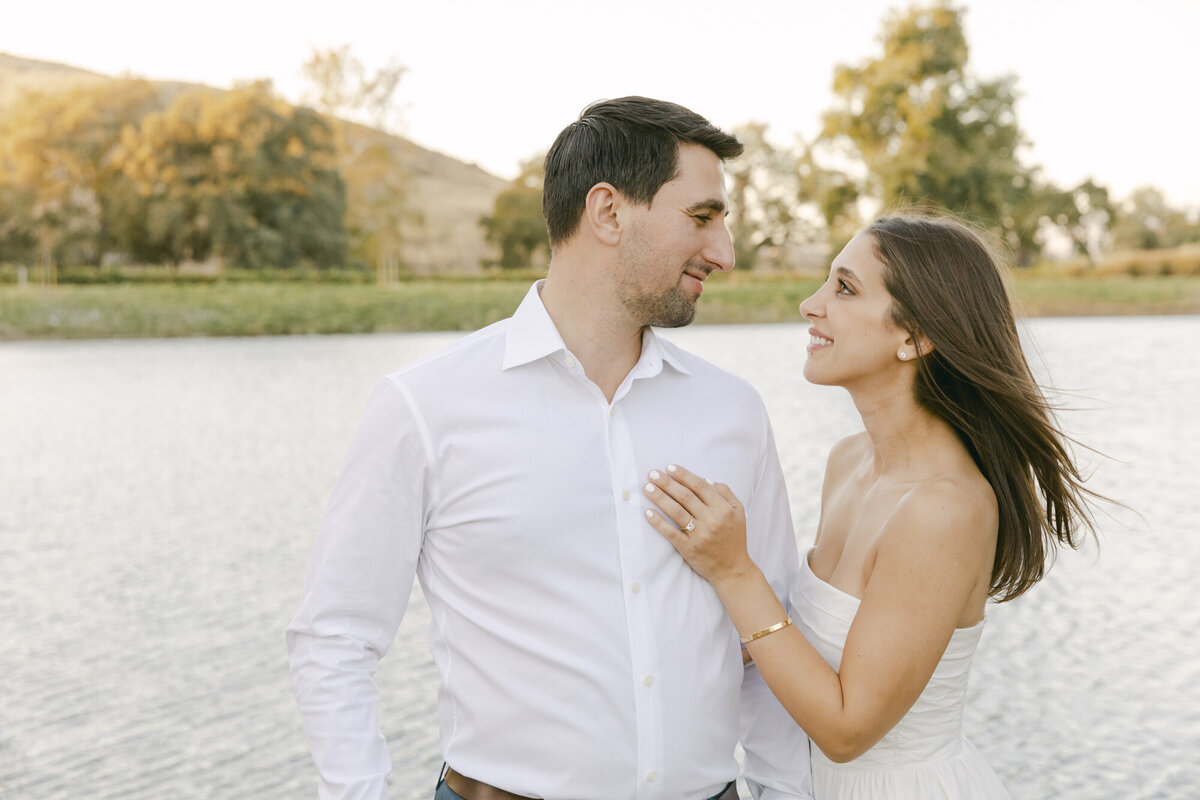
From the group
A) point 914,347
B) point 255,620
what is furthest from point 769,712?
point 255,620

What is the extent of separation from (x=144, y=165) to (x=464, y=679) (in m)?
40.2

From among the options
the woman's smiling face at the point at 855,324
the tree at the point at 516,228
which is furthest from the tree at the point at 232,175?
the woman's smiling face at the point at 855,324

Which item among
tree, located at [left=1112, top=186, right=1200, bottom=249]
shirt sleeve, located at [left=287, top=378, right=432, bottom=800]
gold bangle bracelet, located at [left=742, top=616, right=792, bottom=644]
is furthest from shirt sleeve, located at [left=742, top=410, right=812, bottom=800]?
tree, located at [left=1112, top=186, right=1200, bottom=249]

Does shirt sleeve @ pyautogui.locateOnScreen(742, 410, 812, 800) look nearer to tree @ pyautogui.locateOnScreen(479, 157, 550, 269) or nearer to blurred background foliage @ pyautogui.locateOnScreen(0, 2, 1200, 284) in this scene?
blurred background foliage @ pyautogui.locateOnScreen(0, 2, 1200, 284)

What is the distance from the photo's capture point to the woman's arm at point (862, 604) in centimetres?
180

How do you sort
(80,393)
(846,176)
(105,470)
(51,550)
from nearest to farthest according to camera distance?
(51,550), (105,470), (80,393), (846,176)

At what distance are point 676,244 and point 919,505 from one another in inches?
25.1

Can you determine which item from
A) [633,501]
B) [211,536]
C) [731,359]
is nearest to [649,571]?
[633,501]

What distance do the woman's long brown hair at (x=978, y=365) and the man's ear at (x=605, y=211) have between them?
0.59 metres

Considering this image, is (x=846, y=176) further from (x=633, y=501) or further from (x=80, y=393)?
(x=633, y=501)

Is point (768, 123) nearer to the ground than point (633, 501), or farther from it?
farther from it

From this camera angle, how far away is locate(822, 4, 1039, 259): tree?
139 feet

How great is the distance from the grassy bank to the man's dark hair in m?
28.0

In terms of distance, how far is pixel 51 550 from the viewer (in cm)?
746
